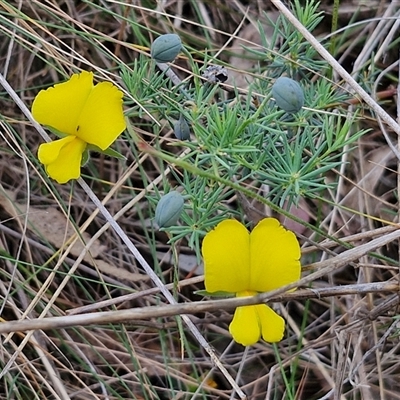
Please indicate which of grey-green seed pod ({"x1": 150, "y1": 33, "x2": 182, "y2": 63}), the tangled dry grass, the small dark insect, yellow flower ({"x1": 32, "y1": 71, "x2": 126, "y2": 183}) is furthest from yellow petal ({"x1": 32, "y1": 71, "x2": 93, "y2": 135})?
the tangled dry grass

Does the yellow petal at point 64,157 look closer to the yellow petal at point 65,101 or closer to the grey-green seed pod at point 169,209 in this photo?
the yellow petal at point 65,101

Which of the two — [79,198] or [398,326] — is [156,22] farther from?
[398,326]

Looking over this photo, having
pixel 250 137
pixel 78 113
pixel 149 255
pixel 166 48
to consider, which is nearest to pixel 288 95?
pixel 250 137

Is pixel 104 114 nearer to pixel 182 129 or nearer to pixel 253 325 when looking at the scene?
pixel 182 129

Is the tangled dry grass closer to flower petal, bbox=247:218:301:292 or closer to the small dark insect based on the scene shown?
the small dark insect

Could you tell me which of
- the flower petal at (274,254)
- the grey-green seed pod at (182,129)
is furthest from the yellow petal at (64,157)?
the flower petal at (274,254)
